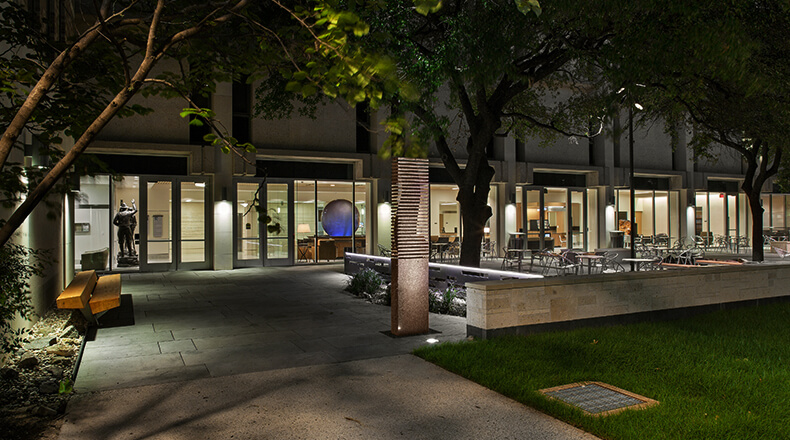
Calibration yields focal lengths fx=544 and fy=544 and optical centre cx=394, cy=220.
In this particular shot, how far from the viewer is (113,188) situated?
756 inches

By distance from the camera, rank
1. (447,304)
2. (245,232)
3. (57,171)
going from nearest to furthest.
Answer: (57,171)
(447,304)
(245,232)

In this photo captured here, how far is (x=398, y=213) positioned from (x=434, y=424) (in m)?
4.16

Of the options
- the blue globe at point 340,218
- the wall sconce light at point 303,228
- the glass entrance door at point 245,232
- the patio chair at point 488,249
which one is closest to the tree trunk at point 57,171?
the glass entrance door at point 245,232

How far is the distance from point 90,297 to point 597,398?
8.18 meters

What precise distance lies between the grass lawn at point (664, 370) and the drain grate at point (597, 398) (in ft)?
0.47

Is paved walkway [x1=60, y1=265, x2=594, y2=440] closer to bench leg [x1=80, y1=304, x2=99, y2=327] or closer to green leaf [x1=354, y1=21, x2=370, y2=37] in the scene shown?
bench leg [x1=80, y1=304, x2=99, y2=327]

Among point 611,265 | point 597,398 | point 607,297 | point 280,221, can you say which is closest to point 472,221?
point 607,297

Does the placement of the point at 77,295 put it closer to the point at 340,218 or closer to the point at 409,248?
the point at 409,248

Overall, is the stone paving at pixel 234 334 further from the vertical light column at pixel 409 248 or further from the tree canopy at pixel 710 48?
the tree canopy at pixel 710 48

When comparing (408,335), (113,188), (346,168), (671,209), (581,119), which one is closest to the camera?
(408,335)

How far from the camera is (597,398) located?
17.5 feet

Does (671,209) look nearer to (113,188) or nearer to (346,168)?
(346,168)

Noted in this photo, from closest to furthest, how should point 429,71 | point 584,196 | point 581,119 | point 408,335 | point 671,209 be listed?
point 408,335 → point 429,71 → point 581,119 → point 584,196 → point 671,209

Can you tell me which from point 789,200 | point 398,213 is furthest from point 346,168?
point 789,200
